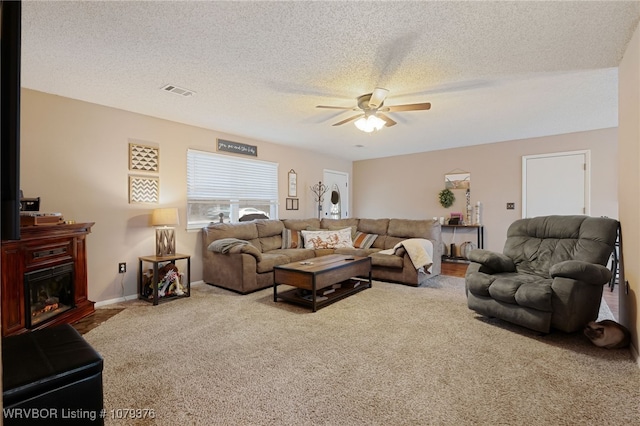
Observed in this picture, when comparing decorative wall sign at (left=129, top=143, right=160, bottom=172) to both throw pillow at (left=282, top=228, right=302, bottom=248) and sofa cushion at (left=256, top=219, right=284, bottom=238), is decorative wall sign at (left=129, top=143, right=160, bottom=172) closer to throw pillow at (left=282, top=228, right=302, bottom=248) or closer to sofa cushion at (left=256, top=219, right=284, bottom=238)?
sofa cushion at (left=256, top=219, right=284, bottom=238)

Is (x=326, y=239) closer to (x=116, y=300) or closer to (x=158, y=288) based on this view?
(x=158, y=288)

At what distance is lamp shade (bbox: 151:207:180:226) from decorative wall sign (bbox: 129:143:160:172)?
2.03ft

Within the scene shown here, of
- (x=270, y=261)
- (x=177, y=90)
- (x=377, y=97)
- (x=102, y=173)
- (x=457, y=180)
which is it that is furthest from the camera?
(x=457, y=180)

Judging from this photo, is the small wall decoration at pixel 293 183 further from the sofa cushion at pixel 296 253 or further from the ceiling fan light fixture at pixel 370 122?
the ceiling fan light fixture at pixel 370 122

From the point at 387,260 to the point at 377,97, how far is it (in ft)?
8.12

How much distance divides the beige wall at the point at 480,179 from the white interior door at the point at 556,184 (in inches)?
3.6

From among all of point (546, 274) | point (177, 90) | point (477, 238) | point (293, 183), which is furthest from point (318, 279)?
point (477, 238)

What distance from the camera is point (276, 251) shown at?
16.6 ft

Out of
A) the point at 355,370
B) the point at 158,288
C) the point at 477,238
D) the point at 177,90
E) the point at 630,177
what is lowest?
the point at 355,370

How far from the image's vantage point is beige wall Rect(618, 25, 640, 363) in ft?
7.48

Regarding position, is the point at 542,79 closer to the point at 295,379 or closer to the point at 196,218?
the point at 295,379

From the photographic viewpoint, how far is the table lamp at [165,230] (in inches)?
156

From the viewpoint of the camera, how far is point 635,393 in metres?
1.92

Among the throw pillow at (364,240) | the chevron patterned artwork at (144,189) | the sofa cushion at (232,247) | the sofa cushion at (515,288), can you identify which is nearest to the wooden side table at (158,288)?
the sofa cushion at (232,247)
